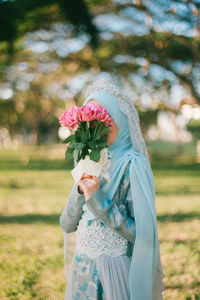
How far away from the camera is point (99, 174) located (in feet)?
6.53

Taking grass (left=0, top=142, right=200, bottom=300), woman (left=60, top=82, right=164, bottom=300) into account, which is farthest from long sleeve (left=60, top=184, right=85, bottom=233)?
grass (left=0, top=142, right=200, bottom=300)

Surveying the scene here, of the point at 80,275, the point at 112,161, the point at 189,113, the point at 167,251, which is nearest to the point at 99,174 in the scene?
the point at 112,161

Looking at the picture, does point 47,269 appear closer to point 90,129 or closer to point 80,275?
point 80,275

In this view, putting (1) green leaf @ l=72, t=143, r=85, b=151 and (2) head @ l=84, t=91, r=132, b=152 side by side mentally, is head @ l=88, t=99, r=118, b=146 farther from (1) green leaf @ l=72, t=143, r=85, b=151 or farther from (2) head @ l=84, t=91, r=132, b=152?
(1) green leaf @ l=72, t=143, r=85, b=151

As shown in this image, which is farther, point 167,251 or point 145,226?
point 167,251

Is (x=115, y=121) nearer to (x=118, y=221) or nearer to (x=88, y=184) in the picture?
(x=88, y=184)

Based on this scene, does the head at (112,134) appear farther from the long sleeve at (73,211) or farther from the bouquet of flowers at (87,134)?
the long sleeve at (73,211)

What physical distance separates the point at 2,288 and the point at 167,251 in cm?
252

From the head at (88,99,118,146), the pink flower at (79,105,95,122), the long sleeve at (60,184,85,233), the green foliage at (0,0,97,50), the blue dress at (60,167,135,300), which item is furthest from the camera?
the long sleeve at (60,184,85,233)

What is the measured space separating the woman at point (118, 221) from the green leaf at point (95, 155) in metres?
0.18

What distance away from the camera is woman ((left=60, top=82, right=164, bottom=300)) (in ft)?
6.30

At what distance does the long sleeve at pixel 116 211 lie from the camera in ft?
6.32

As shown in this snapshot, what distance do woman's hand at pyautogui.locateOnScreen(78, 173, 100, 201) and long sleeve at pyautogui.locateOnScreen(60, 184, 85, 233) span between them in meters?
0.16

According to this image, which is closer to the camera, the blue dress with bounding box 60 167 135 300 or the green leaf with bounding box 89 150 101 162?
the green leaf with bounding box 89 150 101 162
